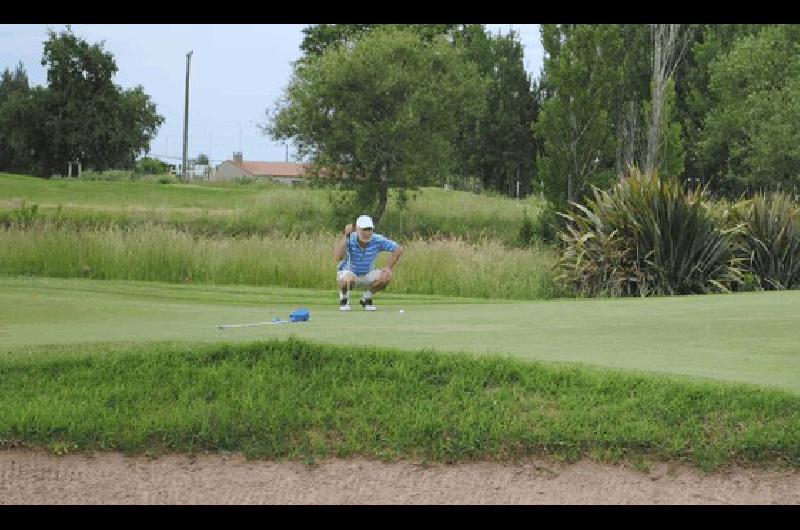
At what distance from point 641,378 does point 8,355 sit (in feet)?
17.7

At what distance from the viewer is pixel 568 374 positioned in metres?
8.66

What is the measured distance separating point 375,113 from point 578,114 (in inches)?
422

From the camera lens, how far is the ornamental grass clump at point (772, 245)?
912 inches

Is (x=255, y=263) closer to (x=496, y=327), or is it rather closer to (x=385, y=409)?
(x=496, y=327)

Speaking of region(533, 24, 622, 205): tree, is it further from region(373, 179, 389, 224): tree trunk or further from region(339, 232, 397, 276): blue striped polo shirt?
region(339, 232, 397, 276): blue striped polo shirt

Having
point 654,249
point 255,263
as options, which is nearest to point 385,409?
point 654,249

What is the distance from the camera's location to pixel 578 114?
37.5 m

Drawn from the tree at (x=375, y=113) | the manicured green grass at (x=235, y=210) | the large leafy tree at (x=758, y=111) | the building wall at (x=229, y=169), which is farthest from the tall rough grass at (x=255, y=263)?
the building wall at (x=229, y=169)

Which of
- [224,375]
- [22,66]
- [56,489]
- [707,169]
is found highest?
[22,66]

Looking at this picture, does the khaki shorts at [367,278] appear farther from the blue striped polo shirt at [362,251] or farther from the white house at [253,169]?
the white house at [253,169]

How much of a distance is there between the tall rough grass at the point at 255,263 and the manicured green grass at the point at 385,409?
13.0 m

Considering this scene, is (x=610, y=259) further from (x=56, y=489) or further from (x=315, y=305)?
(x=56, y=489)

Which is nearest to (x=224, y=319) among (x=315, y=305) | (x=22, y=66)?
(x=315, y=305)
